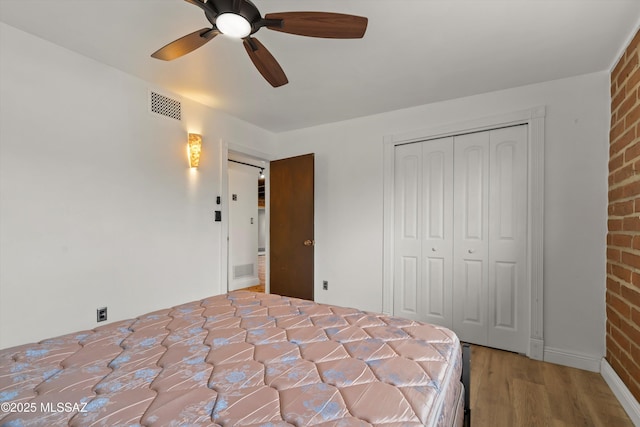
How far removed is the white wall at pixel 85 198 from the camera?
1.92 m

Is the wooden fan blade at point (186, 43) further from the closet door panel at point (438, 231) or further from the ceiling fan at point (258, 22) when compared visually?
the closet door panel at point (438, 231)

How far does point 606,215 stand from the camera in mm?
2291

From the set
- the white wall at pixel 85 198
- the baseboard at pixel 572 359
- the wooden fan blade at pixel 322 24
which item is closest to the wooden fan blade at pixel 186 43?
the wooden fan blade at pixel 322 24

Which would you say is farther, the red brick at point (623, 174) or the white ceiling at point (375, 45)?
the red brick at point (623, 174)

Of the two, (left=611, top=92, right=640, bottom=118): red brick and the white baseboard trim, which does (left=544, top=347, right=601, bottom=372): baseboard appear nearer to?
the white baseboard trim

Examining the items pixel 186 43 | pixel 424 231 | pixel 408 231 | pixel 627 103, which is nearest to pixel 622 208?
pixel 627 103

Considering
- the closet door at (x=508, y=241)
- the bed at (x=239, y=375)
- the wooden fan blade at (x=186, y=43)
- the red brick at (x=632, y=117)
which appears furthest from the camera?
the closet door at (x=508, y=241)

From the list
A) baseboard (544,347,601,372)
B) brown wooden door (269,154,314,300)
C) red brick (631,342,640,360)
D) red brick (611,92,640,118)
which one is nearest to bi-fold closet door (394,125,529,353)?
baseboard (544,347,601,372)

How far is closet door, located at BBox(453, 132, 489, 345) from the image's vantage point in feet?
9.21

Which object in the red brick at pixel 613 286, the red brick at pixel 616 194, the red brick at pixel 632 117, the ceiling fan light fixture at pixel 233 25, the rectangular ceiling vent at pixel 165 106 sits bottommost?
the red brick at pixel 613 286

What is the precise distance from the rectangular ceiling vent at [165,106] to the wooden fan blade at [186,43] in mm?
1154

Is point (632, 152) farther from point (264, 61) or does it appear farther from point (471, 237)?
point (264, 61)

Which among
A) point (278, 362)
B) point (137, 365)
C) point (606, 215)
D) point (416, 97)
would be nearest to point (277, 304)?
point (278, 362)

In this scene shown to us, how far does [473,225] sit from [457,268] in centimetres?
46
